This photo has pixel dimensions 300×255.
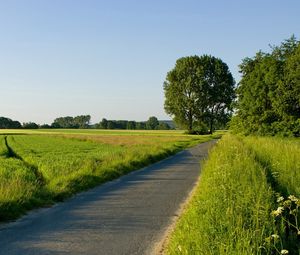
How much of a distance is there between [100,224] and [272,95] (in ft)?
116

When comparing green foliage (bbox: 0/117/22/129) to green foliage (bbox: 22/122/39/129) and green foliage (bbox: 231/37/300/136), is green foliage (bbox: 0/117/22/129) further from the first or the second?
green foliage (bbox: 231/37/300/136)

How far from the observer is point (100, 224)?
9.88 metres

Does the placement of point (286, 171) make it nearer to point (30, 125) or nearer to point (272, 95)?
point (272, 95)

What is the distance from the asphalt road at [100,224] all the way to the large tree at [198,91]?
80023mm

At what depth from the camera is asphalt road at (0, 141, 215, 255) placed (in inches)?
316

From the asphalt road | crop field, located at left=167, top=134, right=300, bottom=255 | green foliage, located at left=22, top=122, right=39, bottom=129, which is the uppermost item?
green foliage, located at left=22, top=122, right=39, bottom=129

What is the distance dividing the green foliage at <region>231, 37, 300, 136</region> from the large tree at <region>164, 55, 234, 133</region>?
4278 centimetres

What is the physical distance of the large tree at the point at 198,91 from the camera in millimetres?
95188

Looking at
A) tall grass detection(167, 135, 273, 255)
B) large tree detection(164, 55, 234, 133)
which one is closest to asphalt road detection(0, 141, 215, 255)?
tall grass detection(167, 135, 273, 255)

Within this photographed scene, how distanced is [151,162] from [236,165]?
48.7 ft

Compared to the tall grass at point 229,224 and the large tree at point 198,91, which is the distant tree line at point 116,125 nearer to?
the large tree at point 198,91

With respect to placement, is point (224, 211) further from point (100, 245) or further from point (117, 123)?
point (117, 123)

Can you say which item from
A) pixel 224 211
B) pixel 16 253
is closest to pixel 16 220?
pixel 16 253

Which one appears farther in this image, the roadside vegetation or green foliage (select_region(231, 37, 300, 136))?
green foliage (select_region(231, 37, 300, 136))
